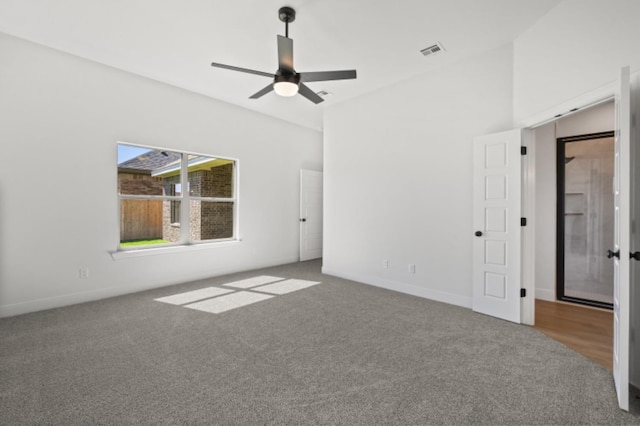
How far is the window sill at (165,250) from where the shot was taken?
4246 mm

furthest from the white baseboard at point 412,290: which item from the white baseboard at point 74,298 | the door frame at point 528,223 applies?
the white baseboard at point 74,298

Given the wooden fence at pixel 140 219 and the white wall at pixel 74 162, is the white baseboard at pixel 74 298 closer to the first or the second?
the white wall at pixel 74 162

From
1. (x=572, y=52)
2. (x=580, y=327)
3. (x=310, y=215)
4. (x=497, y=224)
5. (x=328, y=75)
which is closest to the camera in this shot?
(x=572, y=52)

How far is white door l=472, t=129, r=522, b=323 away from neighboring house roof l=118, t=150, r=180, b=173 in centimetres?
464

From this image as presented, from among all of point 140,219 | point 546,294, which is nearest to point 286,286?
point 140,219

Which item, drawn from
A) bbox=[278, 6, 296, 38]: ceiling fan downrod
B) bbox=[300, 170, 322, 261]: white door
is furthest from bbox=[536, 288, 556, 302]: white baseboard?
bbox=[278, 6, 296, 38]: ceiling fan downrod

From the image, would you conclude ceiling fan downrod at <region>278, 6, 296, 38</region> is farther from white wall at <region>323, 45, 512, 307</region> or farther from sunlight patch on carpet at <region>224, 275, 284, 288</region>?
sunlight patch on carpet at <region>224, 275, 284, 288</region>

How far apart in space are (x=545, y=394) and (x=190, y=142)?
5.38 metres

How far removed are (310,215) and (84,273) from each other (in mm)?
4383

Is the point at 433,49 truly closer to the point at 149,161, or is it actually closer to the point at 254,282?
the point at 254,282

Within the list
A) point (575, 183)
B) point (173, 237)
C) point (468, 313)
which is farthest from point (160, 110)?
point (575, 183)

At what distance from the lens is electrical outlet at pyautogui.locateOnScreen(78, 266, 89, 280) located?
3896 mm

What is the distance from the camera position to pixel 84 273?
12.9ft

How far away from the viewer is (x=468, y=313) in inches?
140
